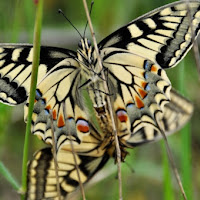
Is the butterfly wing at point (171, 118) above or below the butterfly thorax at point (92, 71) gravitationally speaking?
below

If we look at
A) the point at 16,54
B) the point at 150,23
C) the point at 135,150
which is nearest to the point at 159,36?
the point at 150,23

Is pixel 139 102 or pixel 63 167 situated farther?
pixel 63 167

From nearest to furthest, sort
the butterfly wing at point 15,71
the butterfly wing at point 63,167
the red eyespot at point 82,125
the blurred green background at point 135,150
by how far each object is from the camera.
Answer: the butterfly wing at point 15,71, the red eyespot at point 82,125, the butterfly wing at point 63,167, the blurred green background at point 135,150

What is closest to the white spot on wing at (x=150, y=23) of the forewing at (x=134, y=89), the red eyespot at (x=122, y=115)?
the forewing at (x=134, y=89)

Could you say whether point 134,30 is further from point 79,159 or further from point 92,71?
point 79,159

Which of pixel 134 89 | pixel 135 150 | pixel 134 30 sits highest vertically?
pixel 134 30

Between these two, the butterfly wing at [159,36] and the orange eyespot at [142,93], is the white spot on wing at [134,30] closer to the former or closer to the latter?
the butterfly wing at [159,36]

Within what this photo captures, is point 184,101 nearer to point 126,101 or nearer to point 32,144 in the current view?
point 126,101
